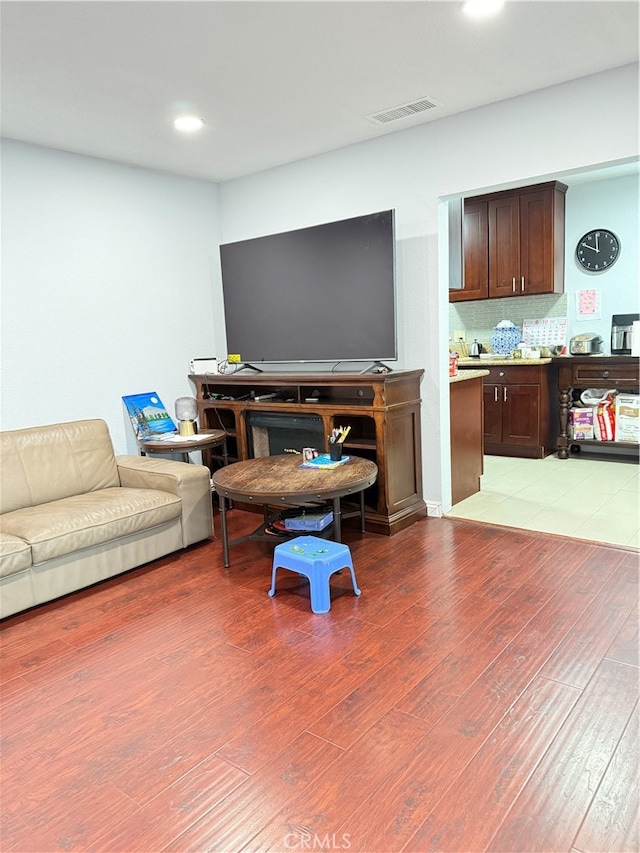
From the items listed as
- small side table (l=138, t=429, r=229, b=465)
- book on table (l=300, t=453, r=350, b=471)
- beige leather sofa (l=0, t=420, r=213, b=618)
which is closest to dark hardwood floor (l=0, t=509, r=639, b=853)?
beige leather sofa (l=0, t=420, r=213, b=618)

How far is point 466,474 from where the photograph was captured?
4.33m

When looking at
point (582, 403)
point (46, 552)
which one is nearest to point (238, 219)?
point (46, 552)

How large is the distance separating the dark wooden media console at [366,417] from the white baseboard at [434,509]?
36 millimetres

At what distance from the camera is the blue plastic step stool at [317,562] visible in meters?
2.63

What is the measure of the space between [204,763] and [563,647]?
55.7 inches

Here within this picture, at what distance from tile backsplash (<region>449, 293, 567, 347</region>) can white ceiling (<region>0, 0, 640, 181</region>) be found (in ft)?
9.45

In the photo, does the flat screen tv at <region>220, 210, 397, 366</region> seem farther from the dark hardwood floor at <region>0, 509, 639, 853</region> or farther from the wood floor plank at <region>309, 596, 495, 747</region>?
the wood floor plank at <region>309, 596, 495, 747</region>

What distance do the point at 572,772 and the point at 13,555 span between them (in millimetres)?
2371

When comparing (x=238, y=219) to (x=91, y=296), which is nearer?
(x=91, y=296)

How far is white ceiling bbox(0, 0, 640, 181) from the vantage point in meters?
2.30

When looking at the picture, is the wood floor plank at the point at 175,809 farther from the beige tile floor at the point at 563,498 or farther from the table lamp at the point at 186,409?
the table lamp at the point at 186,409

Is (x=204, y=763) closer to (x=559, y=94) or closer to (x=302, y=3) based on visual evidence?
(x=302, y=3)

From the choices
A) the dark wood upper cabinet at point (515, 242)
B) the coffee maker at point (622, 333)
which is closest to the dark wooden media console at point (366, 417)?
the dark wood upper cabinet at point (515, 242)

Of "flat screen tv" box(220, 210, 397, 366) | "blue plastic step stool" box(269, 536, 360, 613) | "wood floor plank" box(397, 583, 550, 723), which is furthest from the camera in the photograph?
"flat screen tv" box(220, 210, 397, 366)
